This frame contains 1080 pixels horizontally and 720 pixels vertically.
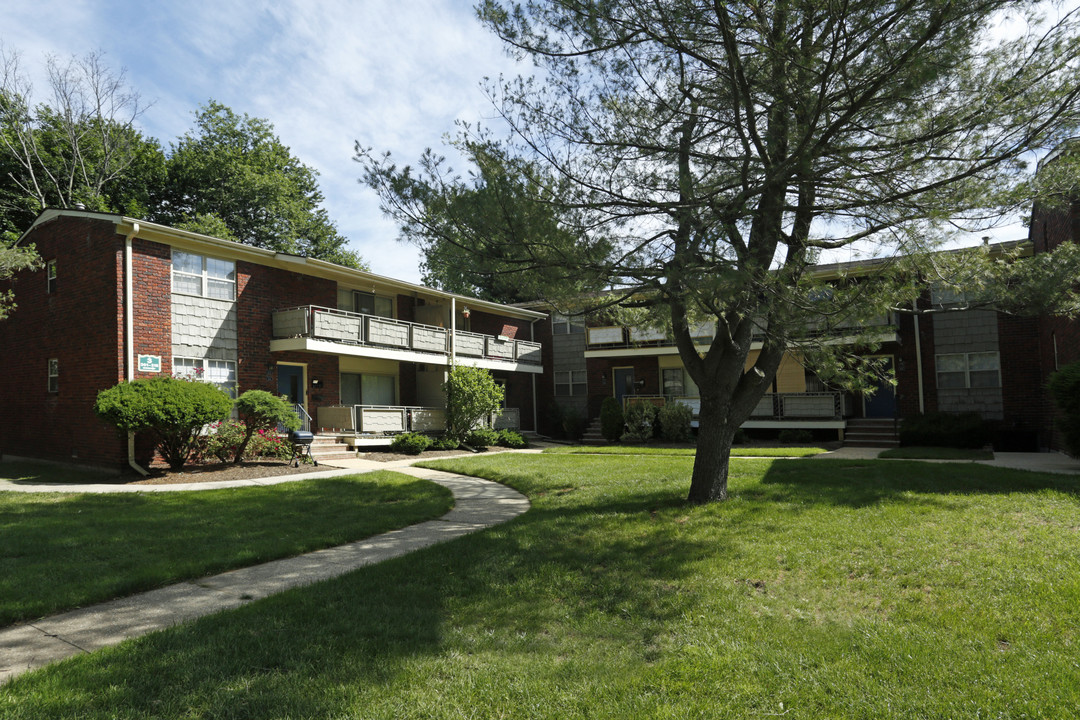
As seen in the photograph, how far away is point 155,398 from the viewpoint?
502 inches

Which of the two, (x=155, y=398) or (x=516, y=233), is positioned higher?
(x=516, y=233)

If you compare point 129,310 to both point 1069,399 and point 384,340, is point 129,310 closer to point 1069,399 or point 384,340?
point 384,340

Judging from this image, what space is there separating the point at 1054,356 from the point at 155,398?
21.1 meters

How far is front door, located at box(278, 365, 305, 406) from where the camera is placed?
18188 mm

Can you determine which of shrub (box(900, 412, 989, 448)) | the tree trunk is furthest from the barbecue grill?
shrub (box(900, 412, 989, 448))

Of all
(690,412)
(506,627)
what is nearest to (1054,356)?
(690,412)

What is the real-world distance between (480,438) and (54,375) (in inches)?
460

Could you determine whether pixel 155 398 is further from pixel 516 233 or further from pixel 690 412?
pixel 690 412

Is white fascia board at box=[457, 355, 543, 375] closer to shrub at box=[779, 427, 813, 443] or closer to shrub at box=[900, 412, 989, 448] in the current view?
shrub at box=[779, 427, 813, 443]

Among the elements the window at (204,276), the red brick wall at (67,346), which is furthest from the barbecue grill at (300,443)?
the window at (204,276)

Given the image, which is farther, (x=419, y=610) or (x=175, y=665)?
(x=419, y=610)

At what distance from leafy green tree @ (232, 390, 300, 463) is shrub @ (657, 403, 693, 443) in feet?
39.9

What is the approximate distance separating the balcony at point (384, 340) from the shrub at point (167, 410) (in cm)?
363

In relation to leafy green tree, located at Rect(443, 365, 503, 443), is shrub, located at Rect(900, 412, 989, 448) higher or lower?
lower
